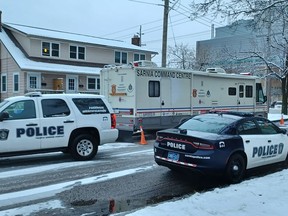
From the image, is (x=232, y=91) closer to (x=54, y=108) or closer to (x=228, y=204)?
(x=54, y=108)

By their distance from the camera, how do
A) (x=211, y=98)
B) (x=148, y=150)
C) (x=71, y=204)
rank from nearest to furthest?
(x=71, y=204) < (x=148, y=150) < (x=211, y=98)

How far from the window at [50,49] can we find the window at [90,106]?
19429 millimetres

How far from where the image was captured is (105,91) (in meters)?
15.4

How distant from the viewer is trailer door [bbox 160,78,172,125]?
14977 mm

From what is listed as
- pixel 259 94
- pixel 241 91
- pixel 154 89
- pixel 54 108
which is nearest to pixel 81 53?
pixel 241 91

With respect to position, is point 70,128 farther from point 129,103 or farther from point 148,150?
point 129,103

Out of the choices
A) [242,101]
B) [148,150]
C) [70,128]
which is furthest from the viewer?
[242,101]

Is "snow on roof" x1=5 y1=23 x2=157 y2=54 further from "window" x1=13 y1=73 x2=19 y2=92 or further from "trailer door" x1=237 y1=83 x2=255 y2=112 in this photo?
"trailer door" x1=237 y1=83 x2=255 y2=112

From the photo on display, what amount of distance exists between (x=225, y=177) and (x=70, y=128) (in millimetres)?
4343

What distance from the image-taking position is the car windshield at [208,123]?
7.70 metres

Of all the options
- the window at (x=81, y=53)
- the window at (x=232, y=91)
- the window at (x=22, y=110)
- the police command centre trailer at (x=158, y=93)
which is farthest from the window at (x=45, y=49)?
the window at (x=22, y=110)

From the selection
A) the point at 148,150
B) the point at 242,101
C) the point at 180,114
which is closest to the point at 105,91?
the point at 180,114

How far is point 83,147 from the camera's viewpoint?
31.9ft

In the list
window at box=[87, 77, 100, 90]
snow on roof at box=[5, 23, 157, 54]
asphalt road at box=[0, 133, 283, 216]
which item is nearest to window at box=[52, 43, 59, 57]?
snow on roof at box=[5, 23, 157, 54]
